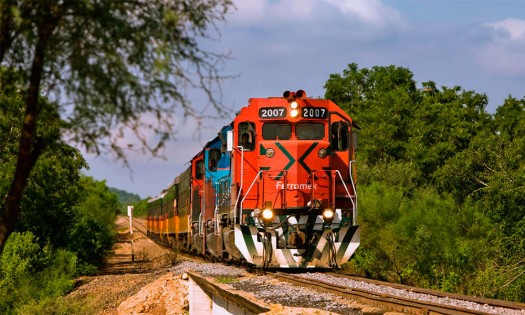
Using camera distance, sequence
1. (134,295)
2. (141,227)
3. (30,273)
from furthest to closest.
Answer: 1. (141,227)
2. (30,273)
3. (134,295)

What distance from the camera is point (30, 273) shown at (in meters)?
28.0

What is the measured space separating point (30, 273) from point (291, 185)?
15.1 m

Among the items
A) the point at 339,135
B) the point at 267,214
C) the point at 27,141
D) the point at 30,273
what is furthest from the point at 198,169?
the point at 27,141

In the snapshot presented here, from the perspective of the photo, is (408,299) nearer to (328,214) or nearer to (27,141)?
Answer: (328,214)

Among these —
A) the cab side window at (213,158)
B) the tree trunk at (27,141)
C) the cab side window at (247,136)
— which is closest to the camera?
the tree trunk at (27,141)

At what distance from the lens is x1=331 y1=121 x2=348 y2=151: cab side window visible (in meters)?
17.4

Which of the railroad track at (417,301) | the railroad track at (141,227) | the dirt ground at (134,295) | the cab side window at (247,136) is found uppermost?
the cab side window at (247,136)

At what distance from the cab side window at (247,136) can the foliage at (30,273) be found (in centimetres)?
981

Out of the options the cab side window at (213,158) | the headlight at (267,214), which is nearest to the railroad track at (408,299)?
the headlight at (267,214)

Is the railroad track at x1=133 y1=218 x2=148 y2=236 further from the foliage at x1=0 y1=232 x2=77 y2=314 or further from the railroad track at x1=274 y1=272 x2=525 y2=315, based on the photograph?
Result: the railroad track at x1=274 y1=272 x2=525 y2=315

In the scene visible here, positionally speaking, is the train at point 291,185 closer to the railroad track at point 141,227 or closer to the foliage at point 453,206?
the foliage at point 453,206

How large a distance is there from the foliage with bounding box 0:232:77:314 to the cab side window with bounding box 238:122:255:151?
9.81 meters

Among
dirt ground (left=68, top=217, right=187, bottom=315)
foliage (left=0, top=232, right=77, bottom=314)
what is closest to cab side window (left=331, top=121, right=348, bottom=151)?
dirt ground (left=68, top=217, right=187, bottom=315)

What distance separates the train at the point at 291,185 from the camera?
1625cm
